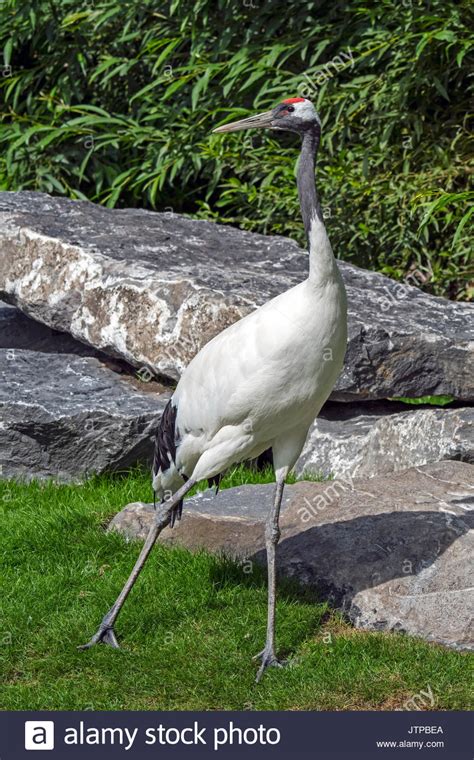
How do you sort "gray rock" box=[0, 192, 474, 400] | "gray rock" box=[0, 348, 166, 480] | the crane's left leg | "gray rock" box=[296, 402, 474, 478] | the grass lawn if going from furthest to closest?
"gray rock" box=[0, 192, 474, 400], "gray rock" box=[0, 348, 166, 480], "gray rock" box=[296, 402, 474, 478], the crane's left leg, the grass lawn

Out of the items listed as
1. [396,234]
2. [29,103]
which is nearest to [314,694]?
[396,234]

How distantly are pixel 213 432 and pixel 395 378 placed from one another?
190 centimetres

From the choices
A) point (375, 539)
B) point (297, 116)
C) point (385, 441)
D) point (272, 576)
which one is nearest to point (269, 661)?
point (272, 576)

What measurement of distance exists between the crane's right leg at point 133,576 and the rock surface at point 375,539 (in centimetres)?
52

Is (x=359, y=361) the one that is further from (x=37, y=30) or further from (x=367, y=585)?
(x=37, y=30)

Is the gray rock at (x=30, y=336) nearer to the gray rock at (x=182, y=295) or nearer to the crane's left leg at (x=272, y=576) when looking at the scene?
the gray rock at (x=182, y=295)

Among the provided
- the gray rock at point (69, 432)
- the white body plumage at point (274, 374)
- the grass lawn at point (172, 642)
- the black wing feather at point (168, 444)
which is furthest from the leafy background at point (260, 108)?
the grass lawn at point (172, 642)

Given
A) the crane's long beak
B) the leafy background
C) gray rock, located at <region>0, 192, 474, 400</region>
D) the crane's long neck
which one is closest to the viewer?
Answer: the crane's long neck

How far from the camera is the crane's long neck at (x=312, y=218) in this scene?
4.46 meters

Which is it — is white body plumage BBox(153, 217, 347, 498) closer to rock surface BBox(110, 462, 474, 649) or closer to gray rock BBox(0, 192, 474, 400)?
rock surface BBox(110, 462, 474, 649)

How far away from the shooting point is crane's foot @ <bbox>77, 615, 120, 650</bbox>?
471cm

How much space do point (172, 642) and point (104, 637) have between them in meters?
0.28

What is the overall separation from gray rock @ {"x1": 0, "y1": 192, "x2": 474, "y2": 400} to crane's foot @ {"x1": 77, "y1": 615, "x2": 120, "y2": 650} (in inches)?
86.5

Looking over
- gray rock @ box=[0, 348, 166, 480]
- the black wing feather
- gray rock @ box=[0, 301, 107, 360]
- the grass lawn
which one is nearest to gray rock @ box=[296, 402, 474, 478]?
gray rock @ box=[0, 348, 166, 480]
